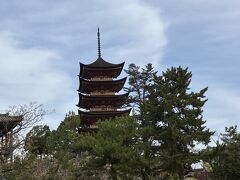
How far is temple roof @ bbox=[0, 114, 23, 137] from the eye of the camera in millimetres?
25922

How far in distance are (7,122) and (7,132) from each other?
79 centimetres

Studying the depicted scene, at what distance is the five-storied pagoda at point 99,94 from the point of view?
172 ft

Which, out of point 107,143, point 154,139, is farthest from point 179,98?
point 107,143

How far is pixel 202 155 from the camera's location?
3142 cm

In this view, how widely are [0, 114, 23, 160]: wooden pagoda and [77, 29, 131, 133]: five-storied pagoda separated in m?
22.6

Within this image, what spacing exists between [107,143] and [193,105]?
6.74 metres

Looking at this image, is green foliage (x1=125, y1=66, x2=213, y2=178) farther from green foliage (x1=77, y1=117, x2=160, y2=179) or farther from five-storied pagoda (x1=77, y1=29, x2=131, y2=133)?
five-storied pagoda (x1=77, y1=29, x2=131, y2=133)

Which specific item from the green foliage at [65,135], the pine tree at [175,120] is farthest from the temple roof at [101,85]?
the pine tree at [175,120]

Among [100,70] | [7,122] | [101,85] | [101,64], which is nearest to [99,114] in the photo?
[101,85]

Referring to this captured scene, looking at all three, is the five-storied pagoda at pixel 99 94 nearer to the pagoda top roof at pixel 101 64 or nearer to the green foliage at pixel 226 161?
the pagoda top roof at pixel 101 64

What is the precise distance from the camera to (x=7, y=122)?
90.9 feet

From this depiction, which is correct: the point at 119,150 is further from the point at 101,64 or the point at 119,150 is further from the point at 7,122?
the point at 101,64

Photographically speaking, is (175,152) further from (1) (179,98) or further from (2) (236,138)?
(2) (236,138)

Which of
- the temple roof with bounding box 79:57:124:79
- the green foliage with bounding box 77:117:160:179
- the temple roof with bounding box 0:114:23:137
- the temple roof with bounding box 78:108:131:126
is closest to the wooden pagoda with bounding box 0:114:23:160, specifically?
the temple roof with bounding box 0:114:23:137
